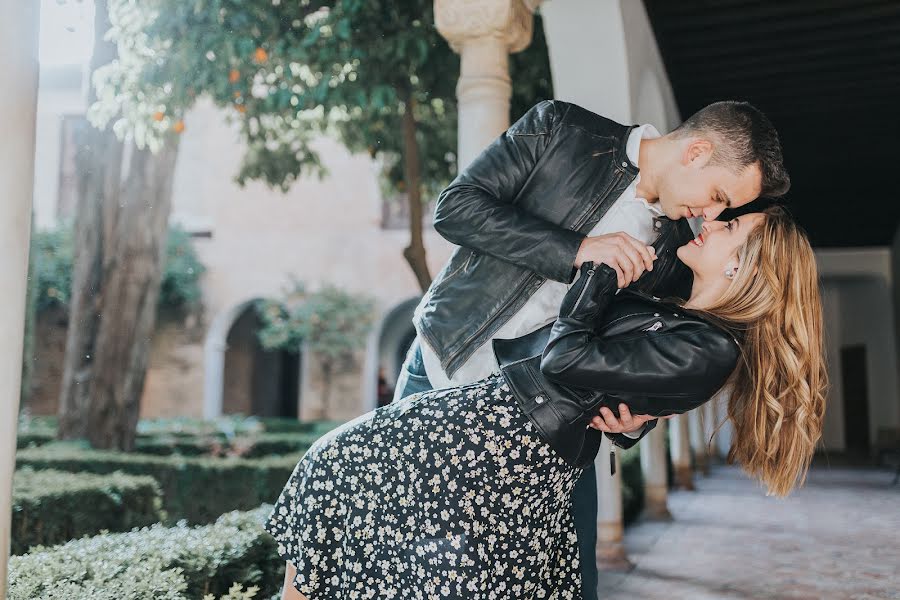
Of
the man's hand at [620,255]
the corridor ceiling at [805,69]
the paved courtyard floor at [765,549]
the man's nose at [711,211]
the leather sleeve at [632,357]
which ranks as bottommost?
the paved courtyard floor at [765,549]

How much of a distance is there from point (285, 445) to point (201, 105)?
27.7ft

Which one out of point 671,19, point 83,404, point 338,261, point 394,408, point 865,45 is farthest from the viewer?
point 338,261

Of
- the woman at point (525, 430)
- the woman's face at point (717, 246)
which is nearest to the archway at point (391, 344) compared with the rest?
the woman's face at point (717, 246)

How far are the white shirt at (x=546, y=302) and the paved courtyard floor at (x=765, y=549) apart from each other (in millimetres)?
2400

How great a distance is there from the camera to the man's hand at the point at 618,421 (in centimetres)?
182

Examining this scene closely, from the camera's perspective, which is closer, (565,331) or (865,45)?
(565,331)

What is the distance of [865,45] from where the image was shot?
6.07 m

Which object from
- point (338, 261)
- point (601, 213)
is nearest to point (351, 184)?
Result: point (338, 261)

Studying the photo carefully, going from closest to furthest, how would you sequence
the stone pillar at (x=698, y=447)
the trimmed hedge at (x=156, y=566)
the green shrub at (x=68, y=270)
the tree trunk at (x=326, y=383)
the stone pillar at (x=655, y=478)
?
the trimmed hedge at (x=156, y=566)
the stone pillar at (x=655, y=478)
the stone pillar at (x=698, y=447)
the green shrub at (x=68, y=270)
the tree trunk at (x=326, y=383)

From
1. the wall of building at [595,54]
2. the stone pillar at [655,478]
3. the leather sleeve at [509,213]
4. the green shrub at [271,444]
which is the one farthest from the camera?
the green shrub at [271,444]

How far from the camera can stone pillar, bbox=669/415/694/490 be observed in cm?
905

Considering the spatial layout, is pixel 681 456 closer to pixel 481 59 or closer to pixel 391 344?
pixel 481 59

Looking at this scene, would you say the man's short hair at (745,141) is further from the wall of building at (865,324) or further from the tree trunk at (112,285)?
the wall of building at (865,324)

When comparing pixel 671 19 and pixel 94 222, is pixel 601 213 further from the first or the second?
pixel 94 222
